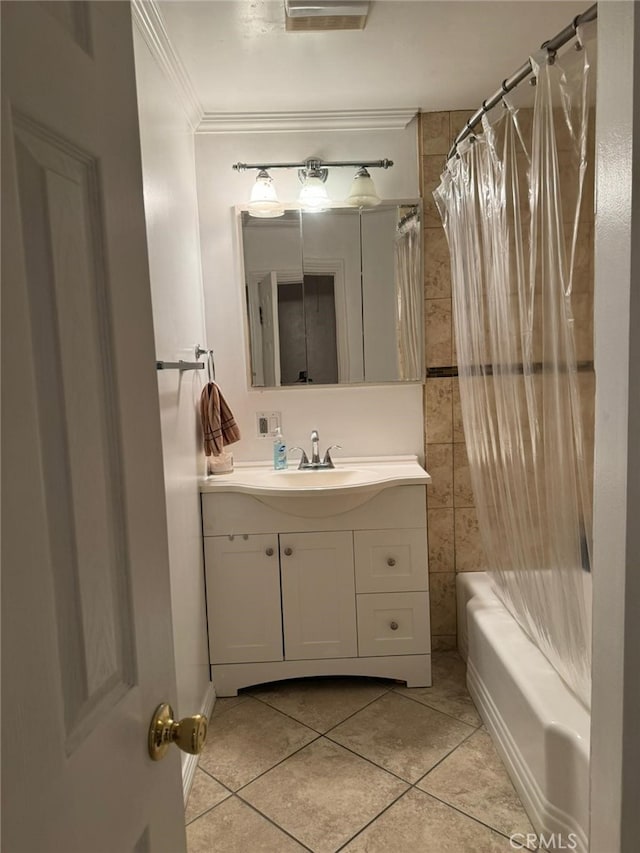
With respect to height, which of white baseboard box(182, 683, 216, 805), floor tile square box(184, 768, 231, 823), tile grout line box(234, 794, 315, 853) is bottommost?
floor tile square box(184, 768, 231, 823)

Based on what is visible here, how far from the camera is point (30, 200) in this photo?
49 centimetres

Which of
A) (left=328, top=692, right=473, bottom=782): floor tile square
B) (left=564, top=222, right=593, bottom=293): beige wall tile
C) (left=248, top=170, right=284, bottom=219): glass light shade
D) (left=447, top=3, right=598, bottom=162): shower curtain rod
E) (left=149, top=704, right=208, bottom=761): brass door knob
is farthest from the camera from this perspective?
(left=248, top=170, right=284, bottom=219): glass light shade

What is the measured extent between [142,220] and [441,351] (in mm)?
2184

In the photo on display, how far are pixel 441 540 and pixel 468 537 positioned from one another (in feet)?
0.43

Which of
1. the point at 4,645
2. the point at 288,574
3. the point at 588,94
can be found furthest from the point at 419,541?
the point at 4,645

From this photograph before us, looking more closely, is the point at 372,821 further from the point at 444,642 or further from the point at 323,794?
the point at 444,642

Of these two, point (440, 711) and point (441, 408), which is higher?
point (441, 408)

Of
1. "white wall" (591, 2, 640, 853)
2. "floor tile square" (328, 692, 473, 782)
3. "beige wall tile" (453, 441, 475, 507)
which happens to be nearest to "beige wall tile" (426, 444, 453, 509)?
"beige wall tile" (453, 441, 475, 507)

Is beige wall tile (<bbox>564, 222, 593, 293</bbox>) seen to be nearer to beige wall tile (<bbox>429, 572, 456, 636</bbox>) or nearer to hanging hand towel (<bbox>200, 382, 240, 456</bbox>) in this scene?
hanging hand towel (<bbox>200, 382, 240, 456</bbox>)

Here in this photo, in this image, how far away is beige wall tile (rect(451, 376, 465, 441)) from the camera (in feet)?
9.19

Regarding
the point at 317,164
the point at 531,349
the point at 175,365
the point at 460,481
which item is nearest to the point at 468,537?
the point at 460,481

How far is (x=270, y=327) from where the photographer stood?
2.75 metres

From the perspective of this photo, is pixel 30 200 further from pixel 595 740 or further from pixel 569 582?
pixel 569 582

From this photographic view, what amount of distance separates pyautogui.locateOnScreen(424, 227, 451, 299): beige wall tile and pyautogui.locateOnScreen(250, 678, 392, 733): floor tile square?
184cm
